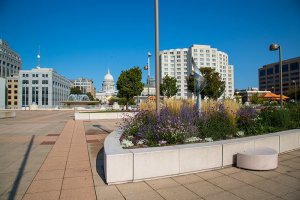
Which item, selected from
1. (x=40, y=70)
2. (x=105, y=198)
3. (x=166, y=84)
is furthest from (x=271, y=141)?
(x=40, y=70)

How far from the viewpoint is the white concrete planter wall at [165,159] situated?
4772mm

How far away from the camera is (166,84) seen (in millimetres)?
55250

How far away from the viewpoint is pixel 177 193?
4379mm

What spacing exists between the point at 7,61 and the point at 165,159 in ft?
483

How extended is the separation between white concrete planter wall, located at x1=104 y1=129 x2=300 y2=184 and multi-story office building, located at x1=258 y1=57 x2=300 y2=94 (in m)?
108

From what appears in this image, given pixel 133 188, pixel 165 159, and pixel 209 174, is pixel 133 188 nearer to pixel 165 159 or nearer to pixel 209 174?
pixel 165 159

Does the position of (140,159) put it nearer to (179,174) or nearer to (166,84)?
(179,174)

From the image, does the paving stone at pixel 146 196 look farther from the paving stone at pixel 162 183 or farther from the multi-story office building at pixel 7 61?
the multi-story office building at pixel 7 61

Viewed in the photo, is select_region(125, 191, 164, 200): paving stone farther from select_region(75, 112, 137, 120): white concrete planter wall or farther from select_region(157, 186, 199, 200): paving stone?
select_region(75, 112, 137, 120): white concrete planter wall

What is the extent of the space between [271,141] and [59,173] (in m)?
5.94

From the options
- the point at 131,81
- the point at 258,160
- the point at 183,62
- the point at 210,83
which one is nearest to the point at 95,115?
the point at 131,81

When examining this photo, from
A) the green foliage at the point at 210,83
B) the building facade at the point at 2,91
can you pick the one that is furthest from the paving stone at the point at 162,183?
the building facade at the point at 2,91

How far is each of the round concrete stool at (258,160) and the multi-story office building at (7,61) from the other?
139930mm

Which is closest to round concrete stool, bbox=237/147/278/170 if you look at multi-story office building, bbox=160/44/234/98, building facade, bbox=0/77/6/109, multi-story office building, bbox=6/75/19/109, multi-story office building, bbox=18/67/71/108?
multi-story office building, bbox=18/67/71/108
